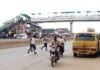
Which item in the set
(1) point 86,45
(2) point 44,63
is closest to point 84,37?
(1) point 86,45

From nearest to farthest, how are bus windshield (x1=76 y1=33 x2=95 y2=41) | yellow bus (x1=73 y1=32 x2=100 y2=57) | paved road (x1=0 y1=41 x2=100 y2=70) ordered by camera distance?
paved road (x1=0 y1=41 x2=100 y2=70), yellow bus (x1=73 y1=32 x2=100 y2=57), bus windshield (x1=76 y1=33 x2=95 y2=41)

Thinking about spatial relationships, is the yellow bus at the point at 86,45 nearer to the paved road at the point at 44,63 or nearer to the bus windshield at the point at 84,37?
the bus windshield at the point at 84,37

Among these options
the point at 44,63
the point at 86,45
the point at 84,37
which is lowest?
the point at 44,63

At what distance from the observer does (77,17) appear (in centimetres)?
7100

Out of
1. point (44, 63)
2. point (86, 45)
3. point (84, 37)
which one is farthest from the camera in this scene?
point (84, 37)

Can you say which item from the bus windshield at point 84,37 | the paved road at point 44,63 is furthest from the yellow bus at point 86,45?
the paved road at point 44,63

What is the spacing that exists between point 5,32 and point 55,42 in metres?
54.9

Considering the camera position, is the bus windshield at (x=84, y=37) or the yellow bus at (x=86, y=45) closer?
the yellow bus at (x=86, y=45)

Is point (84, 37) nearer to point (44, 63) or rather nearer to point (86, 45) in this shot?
point (86, 45)

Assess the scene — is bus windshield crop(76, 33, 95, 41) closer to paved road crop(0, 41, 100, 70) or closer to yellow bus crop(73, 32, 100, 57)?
yellow bus crop(73, 32, 100, 57)

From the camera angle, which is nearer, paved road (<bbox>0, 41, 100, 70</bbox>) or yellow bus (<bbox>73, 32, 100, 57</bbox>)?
paved road (<bbox>0, 41, 100, 70</bbox>)

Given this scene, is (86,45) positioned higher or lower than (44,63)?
higher

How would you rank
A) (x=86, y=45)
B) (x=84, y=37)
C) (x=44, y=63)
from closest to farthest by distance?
(x=44, y=63), (x=86, y=45), (x=84, y=37)

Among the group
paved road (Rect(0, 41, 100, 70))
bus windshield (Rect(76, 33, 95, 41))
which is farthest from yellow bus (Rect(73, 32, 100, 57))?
→ paved road (Rect(0, 41, 100, 70))
